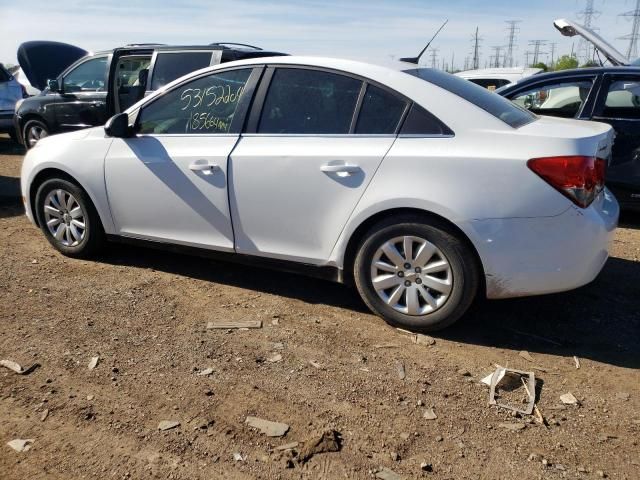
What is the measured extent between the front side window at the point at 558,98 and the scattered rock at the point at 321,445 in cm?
452

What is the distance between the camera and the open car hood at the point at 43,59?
15172 mm

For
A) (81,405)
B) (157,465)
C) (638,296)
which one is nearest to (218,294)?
(81,405)

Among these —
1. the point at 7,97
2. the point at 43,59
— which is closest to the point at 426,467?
the point at 7,97

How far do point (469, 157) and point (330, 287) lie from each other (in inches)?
63.4

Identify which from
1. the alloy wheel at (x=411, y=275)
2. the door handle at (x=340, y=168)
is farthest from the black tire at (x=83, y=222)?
the alloy wheel at (x=411, y=275)

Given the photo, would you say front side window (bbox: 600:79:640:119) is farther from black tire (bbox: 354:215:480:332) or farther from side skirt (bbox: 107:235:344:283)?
side skirt (bbox: 107:235:344:283)

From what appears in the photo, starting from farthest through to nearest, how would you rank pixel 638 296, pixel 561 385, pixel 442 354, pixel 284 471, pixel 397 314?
pixel 638 296
pixel 397 314
pixel 442 354
pixel 561 385
pixel 284 471

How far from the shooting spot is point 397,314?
362cm

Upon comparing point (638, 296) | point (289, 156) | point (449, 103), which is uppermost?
point (449, 103)

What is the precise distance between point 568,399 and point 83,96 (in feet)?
27.5

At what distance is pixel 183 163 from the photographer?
4.05 m

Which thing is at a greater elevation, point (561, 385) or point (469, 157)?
point (469, 157)

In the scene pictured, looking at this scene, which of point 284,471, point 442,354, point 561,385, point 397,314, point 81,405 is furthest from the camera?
point 397,314

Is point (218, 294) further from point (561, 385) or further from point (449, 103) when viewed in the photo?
point (561, 385)
